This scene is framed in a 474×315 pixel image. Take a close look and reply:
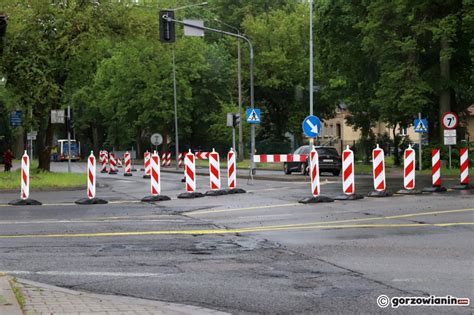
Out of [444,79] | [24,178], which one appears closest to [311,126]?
[444,79]

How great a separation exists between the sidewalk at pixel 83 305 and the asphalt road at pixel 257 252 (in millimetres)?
345

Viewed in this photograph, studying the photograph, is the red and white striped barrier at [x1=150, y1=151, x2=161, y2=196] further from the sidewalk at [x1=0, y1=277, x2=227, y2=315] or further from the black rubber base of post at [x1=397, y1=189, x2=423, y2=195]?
the sidewalk at [x1=0, y1=277, x2=227, y2=315]

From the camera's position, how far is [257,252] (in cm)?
985

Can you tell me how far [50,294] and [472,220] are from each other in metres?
9.02

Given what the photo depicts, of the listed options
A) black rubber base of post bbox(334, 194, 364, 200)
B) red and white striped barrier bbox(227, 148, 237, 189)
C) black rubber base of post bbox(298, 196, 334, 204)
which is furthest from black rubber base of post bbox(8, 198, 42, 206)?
black rubber base of post bbox(334, 194, 364, 200)

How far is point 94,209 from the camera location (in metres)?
17.1

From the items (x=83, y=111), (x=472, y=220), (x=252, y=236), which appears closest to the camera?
(x=252, y=236)

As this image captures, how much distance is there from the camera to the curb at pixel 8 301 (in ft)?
18.7

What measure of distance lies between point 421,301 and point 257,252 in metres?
3.55

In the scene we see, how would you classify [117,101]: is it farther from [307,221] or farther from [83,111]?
[307,221]

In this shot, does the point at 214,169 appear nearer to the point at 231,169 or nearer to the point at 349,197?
the point at 231,169

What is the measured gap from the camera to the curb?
5.71 meters

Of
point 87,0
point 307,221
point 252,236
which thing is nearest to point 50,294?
point 252,236

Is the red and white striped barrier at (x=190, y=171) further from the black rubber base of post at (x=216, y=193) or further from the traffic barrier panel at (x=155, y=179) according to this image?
the traffic barrier panel at (x=155, y=179)
